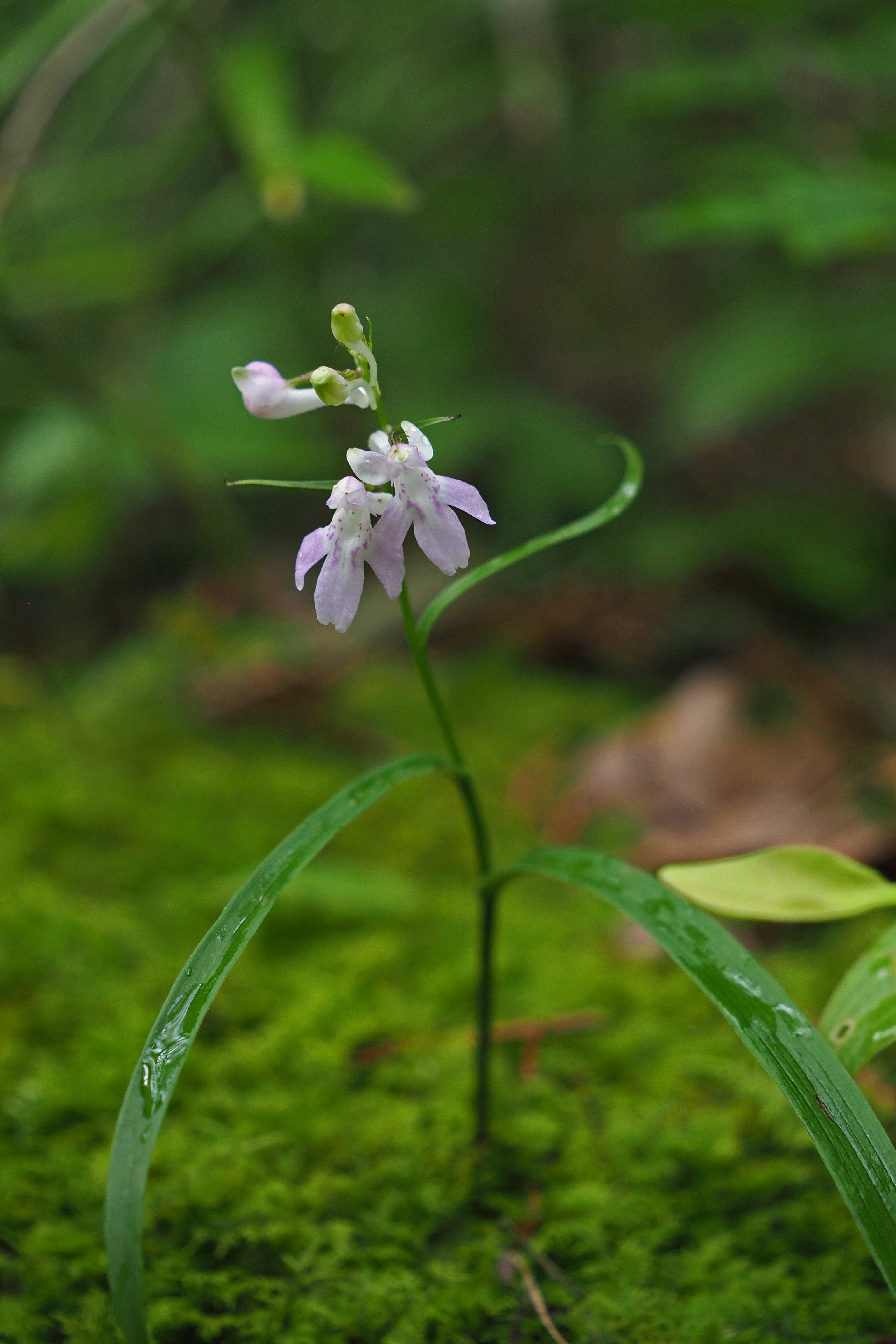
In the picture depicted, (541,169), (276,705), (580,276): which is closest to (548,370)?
(580,276)

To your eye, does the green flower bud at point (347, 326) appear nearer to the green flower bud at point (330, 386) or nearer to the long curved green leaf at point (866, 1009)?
the green flower bud at point (330, 386)

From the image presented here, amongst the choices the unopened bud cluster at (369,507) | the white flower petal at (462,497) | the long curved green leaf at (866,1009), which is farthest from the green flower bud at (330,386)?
the long curved green leaf at (866,1009)

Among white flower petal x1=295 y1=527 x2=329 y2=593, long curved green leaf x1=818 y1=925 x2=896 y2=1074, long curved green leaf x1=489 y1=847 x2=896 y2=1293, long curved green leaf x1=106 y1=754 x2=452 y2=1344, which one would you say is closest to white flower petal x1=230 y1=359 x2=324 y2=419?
white flower petal x1=295 y1=527 x2=329 y2=593

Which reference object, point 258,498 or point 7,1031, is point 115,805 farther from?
point 258,498

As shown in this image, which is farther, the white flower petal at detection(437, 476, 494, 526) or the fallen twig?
the fallen twig

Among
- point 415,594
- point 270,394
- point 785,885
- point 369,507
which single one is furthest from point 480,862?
point 415,594

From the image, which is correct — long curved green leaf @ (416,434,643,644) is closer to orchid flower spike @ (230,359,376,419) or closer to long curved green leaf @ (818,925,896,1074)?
orchid flower spike @ (230,359,376,419)

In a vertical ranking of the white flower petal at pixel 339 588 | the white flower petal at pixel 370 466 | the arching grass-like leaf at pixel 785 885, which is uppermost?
the white flower petal at pixel 370 466
